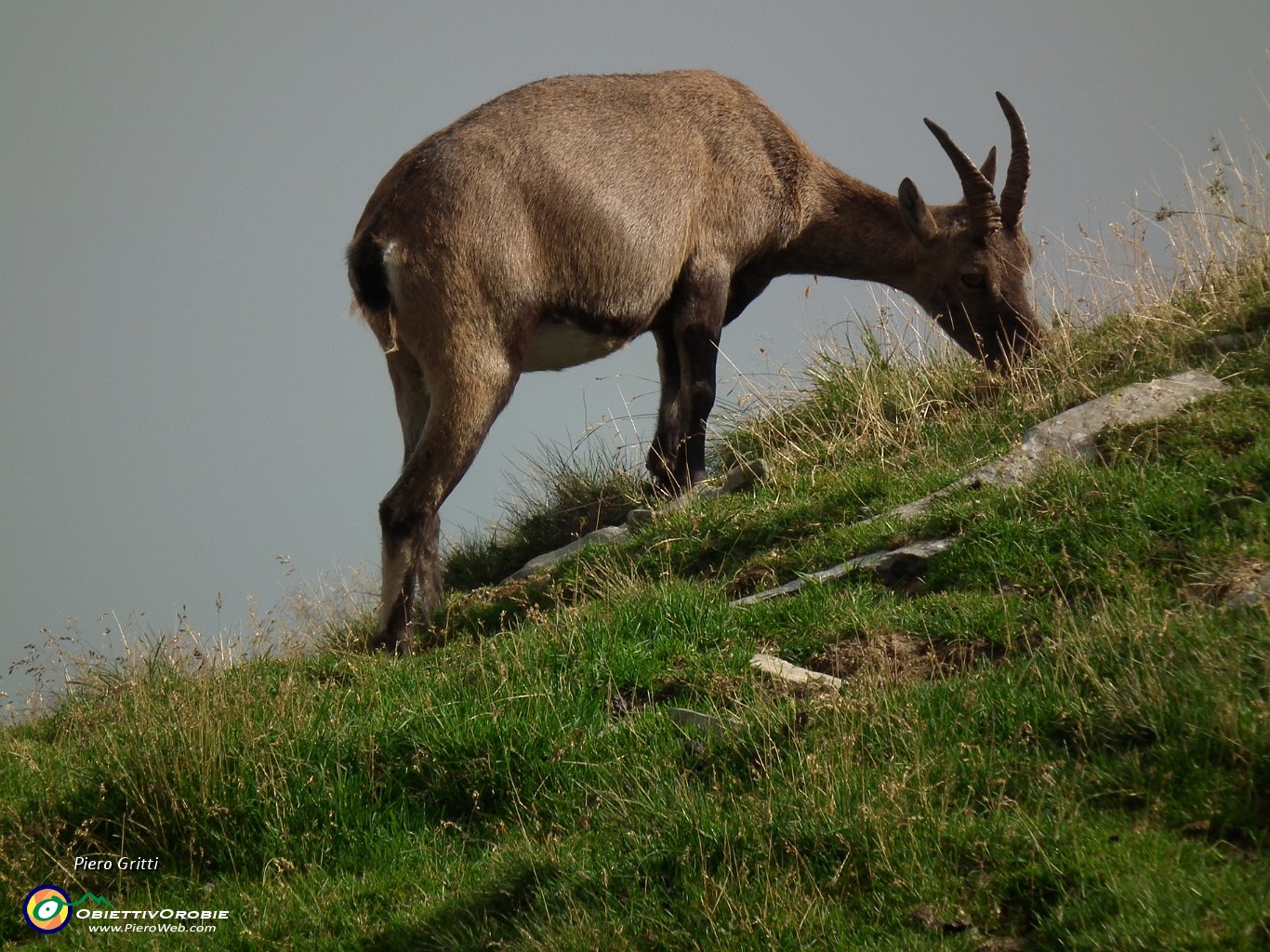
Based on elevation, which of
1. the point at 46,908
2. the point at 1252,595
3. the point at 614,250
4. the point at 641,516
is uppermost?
the point at 614,250

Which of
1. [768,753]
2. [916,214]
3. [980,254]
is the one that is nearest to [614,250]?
[916,214]

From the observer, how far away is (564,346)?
8.18m

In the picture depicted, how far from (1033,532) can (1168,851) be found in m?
2.62

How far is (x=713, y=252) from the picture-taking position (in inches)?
355

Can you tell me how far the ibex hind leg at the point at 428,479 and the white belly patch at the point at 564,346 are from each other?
0.71 m

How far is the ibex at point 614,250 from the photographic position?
283 inches

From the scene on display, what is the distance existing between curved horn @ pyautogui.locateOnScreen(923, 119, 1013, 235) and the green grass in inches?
110

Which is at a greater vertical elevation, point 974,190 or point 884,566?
point 974,190

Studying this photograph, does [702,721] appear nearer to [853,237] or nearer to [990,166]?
[853,237]

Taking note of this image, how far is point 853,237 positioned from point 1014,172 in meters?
1.35

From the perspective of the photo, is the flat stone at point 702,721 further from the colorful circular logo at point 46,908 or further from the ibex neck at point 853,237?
the ibex neck at point 853,237

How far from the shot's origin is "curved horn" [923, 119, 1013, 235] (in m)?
9.98

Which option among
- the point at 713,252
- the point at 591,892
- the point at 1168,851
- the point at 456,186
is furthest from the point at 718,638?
the point at 713,252

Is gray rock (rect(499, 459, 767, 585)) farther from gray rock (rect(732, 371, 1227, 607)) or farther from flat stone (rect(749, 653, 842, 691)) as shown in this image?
flat stone (rect(749, 653, 842, 691))
